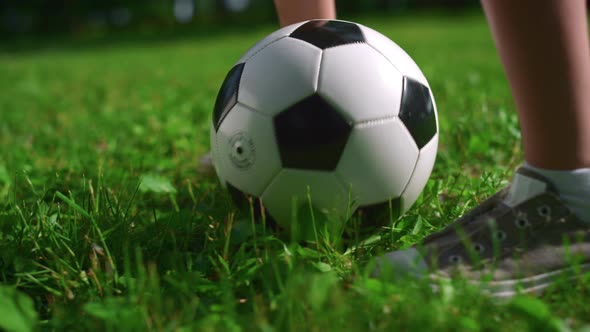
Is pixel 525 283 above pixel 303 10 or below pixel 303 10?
below

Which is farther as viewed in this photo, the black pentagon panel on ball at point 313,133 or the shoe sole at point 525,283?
the black pentagon panel on ball at point 313,133

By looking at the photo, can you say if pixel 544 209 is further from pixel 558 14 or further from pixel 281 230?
pixel 281 230

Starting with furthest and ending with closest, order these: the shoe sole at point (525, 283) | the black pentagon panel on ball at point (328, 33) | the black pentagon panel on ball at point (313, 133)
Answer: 1. the black pentagon panel on ball at point (328, 33)
2. the black pentagon panel on ball at point (313, 133)
3. the shoe sole at point (525, 283)

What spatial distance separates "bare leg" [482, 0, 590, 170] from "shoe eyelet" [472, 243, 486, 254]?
0.97 ft

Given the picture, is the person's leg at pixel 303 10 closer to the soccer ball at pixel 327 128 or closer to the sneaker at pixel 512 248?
the soccer ball at pixel 327 128

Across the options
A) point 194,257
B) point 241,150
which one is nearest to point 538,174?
point 241,150

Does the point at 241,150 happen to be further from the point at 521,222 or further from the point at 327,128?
the point at 521,222

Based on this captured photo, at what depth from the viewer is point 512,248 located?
1583mm

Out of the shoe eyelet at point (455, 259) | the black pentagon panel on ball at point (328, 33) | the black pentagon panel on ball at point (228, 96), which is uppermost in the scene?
the black pentagon panel on ball at point (328, 33)

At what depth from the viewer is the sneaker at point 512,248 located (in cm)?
149

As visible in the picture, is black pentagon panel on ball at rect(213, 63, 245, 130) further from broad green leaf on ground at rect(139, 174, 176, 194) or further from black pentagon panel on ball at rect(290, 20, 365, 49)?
broad green leaf on ground at rect(139, 174, 176, 194)

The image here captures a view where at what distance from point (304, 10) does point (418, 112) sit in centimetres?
73

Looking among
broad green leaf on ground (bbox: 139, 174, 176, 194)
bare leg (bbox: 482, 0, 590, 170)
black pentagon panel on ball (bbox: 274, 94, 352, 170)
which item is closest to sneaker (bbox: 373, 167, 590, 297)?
bare leg (bbox: 482, 0, 590, 170)

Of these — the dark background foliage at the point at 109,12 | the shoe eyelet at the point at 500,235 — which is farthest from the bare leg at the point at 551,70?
the dark background foliage at the point at 109,12
